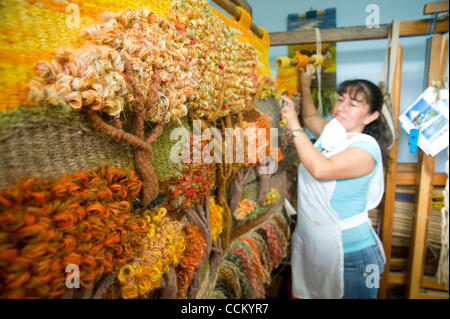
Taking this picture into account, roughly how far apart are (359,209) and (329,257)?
221 millimetres

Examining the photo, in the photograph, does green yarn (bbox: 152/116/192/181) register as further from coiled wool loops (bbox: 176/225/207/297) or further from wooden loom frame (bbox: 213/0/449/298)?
wooden loom frame (bbox: 213/0/449/298)

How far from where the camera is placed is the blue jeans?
2.82ft

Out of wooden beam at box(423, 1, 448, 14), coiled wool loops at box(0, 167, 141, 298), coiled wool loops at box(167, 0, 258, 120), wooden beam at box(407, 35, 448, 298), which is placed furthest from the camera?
wooden beam at box(407, 35, 448, 298)

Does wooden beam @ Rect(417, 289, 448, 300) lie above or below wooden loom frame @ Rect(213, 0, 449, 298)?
below

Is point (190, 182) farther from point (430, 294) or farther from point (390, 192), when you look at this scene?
point (430, 294)

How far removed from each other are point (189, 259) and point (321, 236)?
663 millimetres

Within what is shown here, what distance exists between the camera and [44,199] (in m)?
0.21

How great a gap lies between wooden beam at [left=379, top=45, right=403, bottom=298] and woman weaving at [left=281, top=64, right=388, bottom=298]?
9.9 inches

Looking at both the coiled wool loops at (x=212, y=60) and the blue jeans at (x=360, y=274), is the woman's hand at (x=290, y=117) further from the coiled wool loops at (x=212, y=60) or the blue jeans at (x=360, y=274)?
the blue jeans at (x=360, y=274)

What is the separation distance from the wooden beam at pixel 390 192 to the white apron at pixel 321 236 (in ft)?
0.90

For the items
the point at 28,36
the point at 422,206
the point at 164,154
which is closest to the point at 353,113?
the point at 422,206

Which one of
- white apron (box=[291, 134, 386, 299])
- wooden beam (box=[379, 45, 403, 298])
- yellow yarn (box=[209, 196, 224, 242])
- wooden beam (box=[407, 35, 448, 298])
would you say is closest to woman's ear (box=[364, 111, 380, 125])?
white apron (box=[291, 134, 386, 299])

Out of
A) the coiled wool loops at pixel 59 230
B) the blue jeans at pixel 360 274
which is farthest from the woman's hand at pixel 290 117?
the coiled wool loops at pixel 59 230
